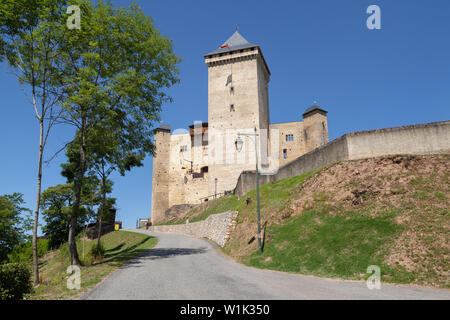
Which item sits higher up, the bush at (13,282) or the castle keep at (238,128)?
the castle keep at (238,128)

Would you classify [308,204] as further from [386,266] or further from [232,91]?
[232,91]

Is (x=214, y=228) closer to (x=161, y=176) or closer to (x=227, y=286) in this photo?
(x=227, y=286)

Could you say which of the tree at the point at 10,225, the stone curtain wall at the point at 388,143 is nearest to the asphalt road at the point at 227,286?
the stone curtain wall at the point at 388,143

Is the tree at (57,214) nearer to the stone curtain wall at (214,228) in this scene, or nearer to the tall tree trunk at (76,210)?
the stone curtain wall at (214,228)

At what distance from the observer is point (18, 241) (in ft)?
113

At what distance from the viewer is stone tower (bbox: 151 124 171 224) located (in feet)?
193

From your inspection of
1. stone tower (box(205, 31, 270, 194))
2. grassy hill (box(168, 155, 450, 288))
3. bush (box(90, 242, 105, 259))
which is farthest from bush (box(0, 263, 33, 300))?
stone tower (box(205, 31, 270, 194))

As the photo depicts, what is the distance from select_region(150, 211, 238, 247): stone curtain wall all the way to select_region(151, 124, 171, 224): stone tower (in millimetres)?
18352

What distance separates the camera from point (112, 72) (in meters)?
17.5

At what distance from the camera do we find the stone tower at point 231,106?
49375 millimetres

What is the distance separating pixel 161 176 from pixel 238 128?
21324 mm

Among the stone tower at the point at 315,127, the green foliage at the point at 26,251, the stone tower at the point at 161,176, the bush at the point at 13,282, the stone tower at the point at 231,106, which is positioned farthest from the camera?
the stone tower at the point at 161,176

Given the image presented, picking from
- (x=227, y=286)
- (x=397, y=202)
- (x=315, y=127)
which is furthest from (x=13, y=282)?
(x=315, y=127)

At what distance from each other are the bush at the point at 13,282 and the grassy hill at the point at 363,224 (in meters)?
10.3
